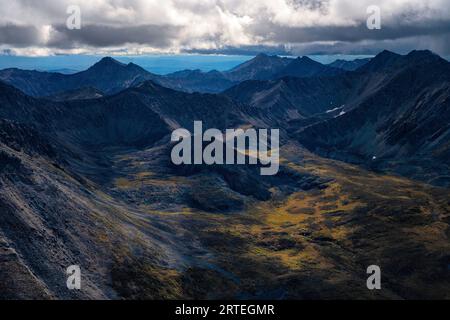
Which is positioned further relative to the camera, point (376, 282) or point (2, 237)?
point (376, 282)

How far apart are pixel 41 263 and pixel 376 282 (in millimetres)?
110764

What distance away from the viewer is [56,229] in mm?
151750

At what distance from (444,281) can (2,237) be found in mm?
142664

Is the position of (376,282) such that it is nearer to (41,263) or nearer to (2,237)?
(41,263)

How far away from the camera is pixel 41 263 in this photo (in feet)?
430
